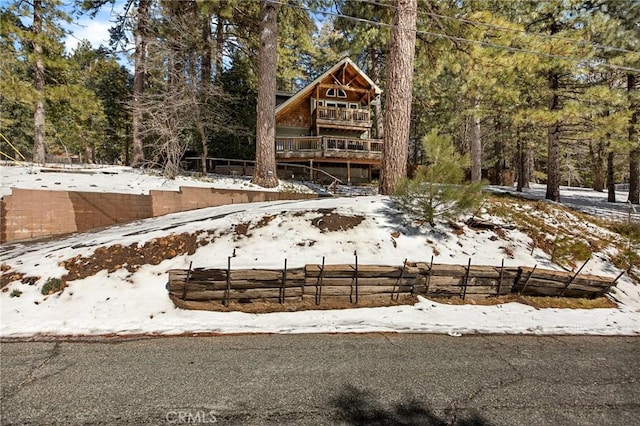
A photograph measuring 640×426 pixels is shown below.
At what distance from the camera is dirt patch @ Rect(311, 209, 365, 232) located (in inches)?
250

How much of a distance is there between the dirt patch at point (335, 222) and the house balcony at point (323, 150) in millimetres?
10907

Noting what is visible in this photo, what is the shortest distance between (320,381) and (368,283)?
2195 mm

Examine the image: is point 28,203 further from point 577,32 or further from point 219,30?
point 577,32

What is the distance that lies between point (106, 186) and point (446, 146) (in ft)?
32.6

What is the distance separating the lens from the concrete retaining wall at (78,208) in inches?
291

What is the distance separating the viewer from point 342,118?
68.4ft

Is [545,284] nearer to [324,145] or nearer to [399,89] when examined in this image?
[399,89]

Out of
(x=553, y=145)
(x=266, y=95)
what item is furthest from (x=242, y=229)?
(x=553, y=145)

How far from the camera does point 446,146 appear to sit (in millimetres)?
6359

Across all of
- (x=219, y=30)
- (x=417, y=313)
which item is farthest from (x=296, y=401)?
(x=219, y=30)

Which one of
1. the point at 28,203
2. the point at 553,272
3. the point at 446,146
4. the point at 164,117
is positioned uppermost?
the point at 164,117

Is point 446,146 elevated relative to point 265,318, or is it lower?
elevated

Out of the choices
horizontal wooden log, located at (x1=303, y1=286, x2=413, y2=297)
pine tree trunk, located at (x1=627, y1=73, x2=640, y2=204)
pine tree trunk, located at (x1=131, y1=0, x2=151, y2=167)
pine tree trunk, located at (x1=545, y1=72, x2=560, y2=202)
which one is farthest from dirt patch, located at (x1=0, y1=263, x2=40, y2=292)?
pine tree trunk, located at (x1=627, y1=73, x2=640, y2=204)

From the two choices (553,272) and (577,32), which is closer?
(553,272)
